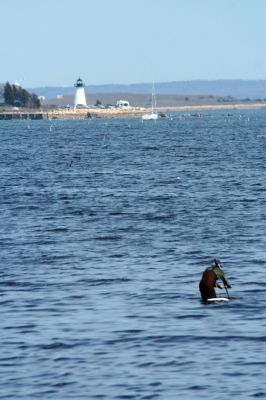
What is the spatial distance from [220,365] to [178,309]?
7.50 m

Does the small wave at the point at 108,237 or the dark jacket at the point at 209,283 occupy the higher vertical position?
the dark jacket at the point at 209,283

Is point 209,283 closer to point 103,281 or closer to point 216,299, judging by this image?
point 216,299

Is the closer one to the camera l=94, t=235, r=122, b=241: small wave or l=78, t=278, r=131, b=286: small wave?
l=78, t=278, r=131, b=286: small wave

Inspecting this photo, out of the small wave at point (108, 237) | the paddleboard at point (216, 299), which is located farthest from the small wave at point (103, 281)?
the small wave at point (108, 237)

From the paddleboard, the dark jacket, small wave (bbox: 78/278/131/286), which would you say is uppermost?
the dark jacket

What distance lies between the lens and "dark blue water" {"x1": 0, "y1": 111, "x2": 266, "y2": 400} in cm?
2978

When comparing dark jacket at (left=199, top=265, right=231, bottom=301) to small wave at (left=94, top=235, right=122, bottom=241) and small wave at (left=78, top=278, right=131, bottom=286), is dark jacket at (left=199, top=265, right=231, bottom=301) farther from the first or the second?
small wave at (left=94, top=235, right=122, bottom=241)

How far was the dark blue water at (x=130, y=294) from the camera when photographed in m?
29.8

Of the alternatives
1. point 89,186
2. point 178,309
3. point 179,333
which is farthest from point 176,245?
point 89,186

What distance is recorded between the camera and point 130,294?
4091 cm

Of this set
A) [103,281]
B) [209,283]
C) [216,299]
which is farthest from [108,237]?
[209,283]

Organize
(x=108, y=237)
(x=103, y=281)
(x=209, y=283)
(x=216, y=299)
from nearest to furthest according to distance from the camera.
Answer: (x=209, y=283), (x=216, y=299), (x=103, y=281), (x=108, y=237)

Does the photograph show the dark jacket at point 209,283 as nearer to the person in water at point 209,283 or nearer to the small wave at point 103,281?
the person in water at point 209,283

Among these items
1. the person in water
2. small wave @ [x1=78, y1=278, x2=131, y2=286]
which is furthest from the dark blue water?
the person in water
